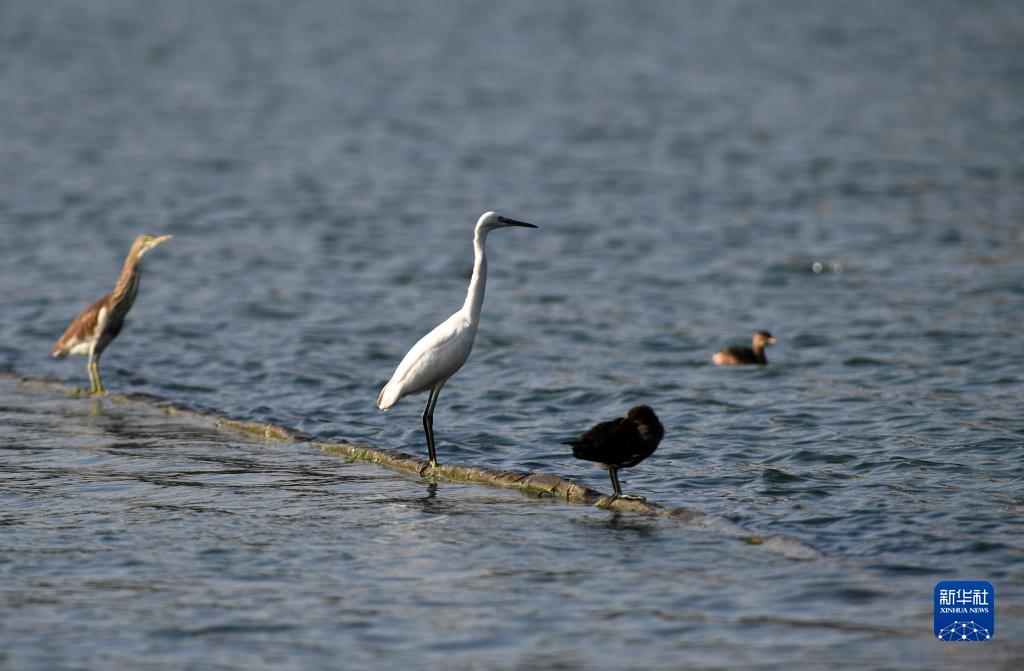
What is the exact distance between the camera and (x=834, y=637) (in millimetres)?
7109

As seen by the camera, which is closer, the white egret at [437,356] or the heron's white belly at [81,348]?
the white egret at [437,356]

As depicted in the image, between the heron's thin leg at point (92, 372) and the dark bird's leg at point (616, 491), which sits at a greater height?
the heron's thin leg at point (92, 372)

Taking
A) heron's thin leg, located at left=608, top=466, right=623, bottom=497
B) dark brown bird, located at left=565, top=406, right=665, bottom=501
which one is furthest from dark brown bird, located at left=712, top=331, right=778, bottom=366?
heron's thin leg, located at left=608, top=466, right=623, bottom=497

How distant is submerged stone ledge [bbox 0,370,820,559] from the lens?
8930 millimetres

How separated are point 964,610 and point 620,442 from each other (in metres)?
2.81

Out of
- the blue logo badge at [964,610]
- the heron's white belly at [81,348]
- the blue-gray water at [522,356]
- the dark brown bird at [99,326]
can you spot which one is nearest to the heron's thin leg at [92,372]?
the dark brown bird at [99,326]

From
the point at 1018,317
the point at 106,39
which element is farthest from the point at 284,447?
the point at 106,39

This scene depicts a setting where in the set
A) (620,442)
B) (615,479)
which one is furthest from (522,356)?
(620,442)

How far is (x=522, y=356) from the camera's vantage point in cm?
1591

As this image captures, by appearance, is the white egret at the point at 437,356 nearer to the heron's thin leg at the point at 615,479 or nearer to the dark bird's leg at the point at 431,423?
the dark bird's leg at the point at 431,423

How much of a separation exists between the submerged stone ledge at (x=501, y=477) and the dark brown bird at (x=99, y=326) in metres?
0.95

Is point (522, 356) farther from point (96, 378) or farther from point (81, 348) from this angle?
point (81, 348)

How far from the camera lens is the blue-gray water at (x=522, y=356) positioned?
24.6 feet

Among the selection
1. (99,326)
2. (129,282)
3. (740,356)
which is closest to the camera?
(99,326)
